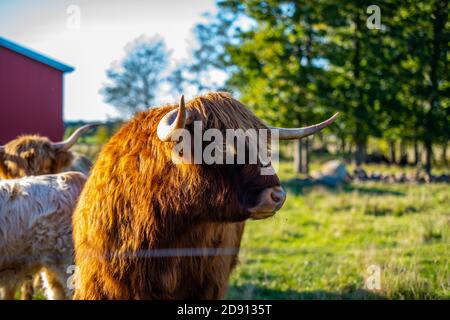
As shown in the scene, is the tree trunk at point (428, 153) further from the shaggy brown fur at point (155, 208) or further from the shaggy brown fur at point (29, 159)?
the shaggy brown fur at point (29, 159)

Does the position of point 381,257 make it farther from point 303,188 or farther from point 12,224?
point 303,188

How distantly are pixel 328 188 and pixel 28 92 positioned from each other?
29.8 feet

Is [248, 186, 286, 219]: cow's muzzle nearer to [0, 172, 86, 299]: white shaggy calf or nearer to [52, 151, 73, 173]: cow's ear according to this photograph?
[0, 172, 86, 299]: white shaggy calf

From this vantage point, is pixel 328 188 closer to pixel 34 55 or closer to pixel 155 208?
pixel 34 55

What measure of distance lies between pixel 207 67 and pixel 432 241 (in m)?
12.1

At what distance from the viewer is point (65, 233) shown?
396 cm

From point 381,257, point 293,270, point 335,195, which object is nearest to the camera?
point 381,257

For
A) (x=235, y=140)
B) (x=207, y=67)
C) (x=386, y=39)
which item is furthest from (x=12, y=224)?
(x=207, y=67)

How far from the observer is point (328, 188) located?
13.0m

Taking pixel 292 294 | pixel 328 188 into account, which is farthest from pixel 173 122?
→ pixel 328 188

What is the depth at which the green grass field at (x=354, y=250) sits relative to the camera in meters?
4.50

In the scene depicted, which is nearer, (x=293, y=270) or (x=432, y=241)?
(x=432, y=241)

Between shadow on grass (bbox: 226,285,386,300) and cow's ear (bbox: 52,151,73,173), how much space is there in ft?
7.45

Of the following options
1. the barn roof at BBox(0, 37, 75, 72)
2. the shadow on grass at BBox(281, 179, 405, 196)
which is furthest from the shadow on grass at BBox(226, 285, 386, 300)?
the shadow on grass at BBox(281, 179, 405, 196)
